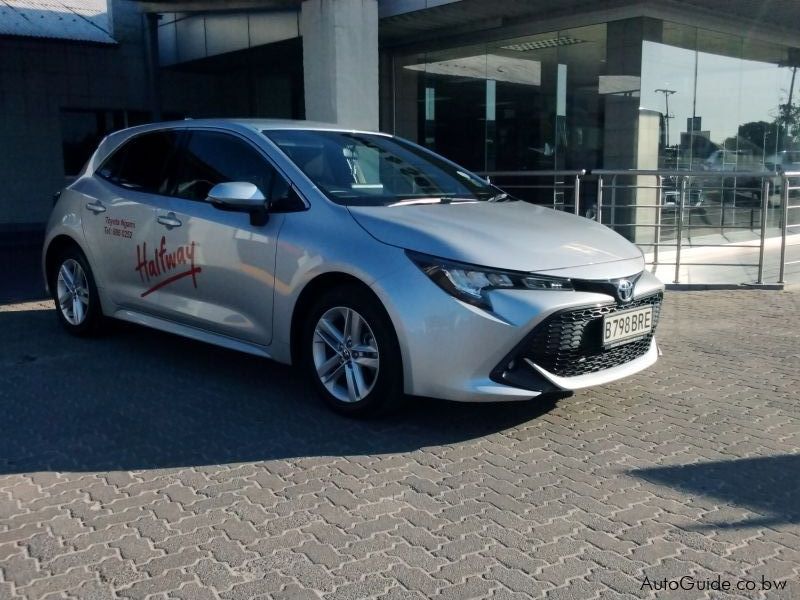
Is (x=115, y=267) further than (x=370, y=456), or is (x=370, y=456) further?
(x=115, y=267)

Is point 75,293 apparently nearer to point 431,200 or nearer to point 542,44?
point 431,200

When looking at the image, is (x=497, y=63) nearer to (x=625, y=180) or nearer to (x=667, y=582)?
(x=625, y=180)

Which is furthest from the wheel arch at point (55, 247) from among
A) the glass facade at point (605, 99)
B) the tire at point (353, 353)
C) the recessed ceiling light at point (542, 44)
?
the recessed ceiling light at point (542, 44)

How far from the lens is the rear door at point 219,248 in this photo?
4.93 metres

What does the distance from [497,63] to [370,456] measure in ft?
35.8

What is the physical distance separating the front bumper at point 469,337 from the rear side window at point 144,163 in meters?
2.34

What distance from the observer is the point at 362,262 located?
4406 mm

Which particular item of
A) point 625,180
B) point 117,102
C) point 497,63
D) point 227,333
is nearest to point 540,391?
point 227,333

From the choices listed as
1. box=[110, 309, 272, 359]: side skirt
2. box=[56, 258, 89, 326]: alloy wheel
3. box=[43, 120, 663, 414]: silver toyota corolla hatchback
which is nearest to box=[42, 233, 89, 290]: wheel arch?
box=[56, 258, 89, 326]: alloy wheel

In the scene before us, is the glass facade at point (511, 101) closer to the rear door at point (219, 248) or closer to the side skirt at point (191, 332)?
the rear door at point (219, 248)

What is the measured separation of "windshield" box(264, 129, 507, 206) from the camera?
501cm

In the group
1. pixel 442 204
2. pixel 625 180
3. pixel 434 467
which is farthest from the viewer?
pixel 625 180

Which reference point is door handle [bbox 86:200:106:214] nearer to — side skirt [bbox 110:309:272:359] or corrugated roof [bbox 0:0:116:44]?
side skirt [bbox 110:309:272:359]

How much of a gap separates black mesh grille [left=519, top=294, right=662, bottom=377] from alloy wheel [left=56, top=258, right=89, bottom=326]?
3882mm
